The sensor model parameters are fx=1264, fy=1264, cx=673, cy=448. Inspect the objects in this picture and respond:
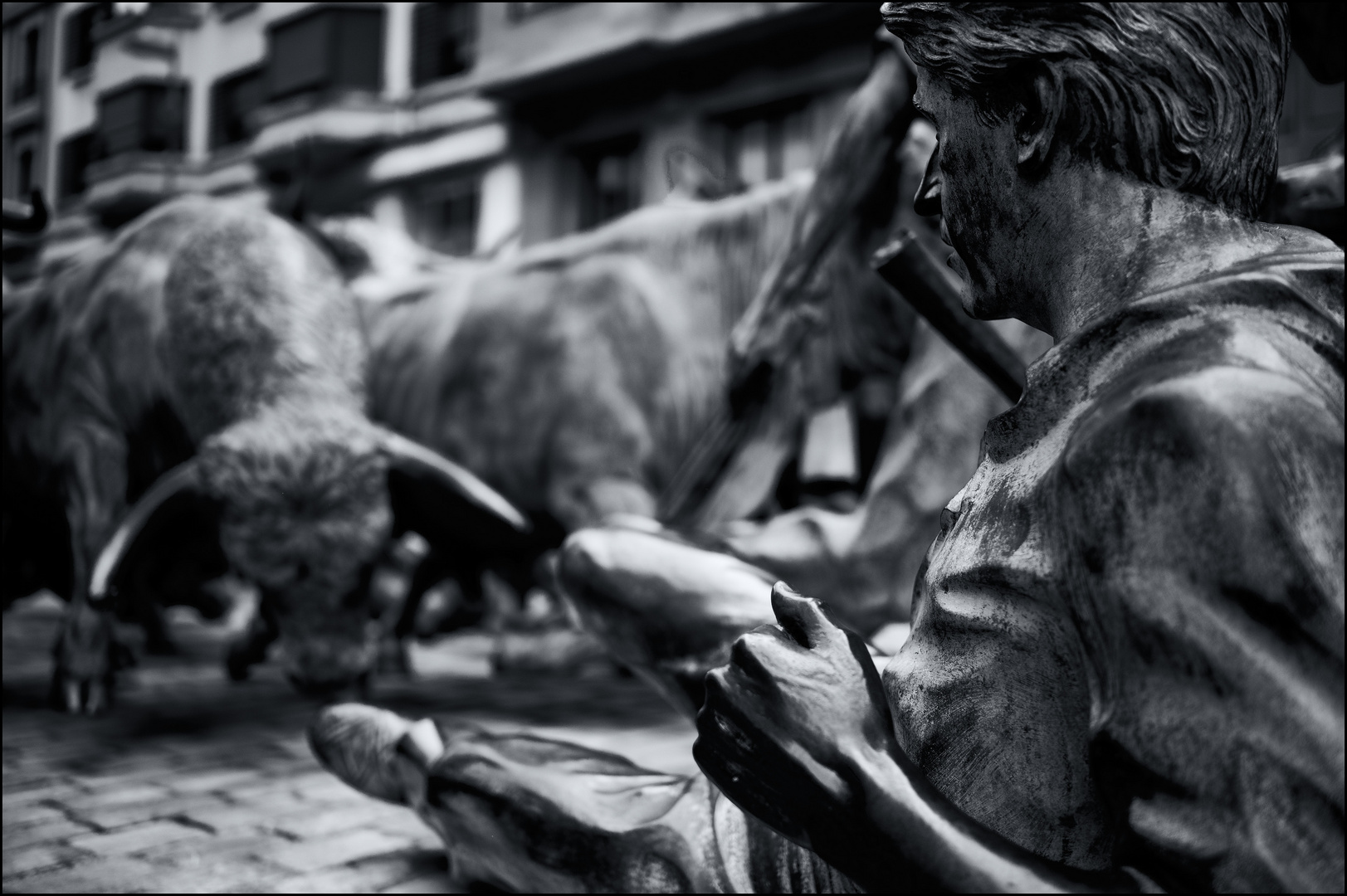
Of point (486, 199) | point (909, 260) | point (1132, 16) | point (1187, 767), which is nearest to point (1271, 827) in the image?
point (1187, 767)

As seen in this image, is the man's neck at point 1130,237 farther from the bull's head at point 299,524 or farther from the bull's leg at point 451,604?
the bull's leg at point 451,604

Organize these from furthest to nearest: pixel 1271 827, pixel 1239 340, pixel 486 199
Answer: pixel 486 199 → pixel 1239 340 → pixel 1271 827

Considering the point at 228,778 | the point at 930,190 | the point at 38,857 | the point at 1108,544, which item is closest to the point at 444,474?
the point at 228,778

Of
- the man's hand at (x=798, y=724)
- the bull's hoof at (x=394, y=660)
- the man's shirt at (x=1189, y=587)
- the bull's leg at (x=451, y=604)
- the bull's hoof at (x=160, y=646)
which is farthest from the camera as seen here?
the bull's hoof at (x=160, y=646)

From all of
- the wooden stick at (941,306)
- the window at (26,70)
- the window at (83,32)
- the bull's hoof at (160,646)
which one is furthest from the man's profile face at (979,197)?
the bull's hoof at (160,646)

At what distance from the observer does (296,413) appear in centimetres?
489

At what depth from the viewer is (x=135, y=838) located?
3.12 metres

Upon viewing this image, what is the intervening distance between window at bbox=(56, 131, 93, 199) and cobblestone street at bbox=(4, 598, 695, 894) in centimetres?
222

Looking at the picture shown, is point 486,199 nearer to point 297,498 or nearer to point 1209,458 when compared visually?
point 297,498

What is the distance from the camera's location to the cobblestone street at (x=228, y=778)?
2.82m

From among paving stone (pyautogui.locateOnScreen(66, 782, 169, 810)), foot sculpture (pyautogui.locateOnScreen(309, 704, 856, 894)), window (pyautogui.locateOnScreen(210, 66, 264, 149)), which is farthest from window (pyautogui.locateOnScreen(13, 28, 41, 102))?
foot sculpture (pyautogui.locateOnScreen(309, 704, 856, 894))

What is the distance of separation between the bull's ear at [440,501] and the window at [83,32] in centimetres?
182

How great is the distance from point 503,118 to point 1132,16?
6.06 m

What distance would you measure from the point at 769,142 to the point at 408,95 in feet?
7.07
